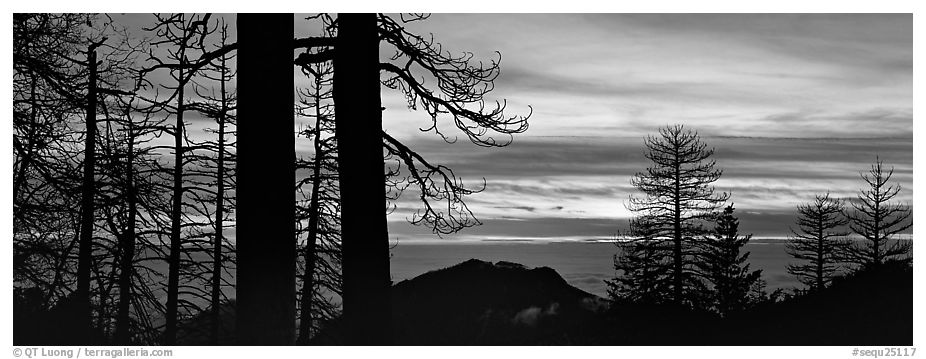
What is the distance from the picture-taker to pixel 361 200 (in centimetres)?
1000

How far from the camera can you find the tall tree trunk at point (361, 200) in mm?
10023

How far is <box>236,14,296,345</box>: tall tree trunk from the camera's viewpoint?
7.03 meters

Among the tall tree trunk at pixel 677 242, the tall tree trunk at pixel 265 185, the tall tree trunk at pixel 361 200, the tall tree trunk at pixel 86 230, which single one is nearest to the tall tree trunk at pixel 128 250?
the tall tree trunk at pixel 86 230

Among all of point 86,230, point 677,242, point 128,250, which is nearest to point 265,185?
point 86,230

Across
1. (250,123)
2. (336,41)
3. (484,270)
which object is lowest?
(484,270)

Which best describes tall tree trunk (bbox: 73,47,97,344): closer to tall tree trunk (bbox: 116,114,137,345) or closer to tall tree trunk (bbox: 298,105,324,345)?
tall tree trunk (bbox: 116,114,137,345)

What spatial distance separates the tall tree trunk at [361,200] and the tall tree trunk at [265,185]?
8.96ft

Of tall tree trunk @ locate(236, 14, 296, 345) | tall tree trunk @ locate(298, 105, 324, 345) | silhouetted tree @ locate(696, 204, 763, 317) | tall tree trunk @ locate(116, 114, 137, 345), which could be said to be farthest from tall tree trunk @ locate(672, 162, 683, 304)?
tall tree trunk @ locate(236, 14, 296, 345)

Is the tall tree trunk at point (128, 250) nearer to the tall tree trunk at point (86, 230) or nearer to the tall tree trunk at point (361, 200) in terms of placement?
the tall tree trunk at point (86, 230)

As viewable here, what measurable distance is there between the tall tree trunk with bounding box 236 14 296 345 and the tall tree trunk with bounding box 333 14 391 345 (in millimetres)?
2731
